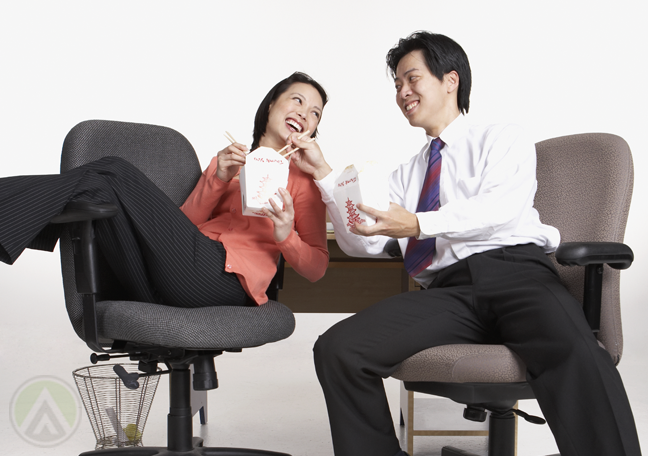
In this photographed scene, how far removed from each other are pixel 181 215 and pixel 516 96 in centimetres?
267

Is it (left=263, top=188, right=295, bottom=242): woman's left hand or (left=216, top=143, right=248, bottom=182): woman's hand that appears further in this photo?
(left=216, top=143, right=248, bottom=182): woman's hand

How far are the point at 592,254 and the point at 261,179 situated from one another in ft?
2.49

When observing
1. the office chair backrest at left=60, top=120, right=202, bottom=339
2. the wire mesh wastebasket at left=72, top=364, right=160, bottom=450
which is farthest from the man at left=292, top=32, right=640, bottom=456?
the wire mesh wastebasket at left=72, top=364, right=160, bottom=450

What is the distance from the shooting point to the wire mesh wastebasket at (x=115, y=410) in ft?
6.77

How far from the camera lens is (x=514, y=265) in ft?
4.71

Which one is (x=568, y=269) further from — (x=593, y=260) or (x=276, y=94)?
(x=276, y=94)

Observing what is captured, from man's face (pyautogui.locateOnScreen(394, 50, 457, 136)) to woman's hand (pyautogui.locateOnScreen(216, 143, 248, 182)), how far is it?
1.71 ft

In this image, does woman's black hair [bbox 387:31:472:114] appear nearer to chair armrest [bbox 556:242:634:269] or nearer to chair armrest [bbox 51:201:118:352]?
chair armrest [bbox 556:242:634:269]

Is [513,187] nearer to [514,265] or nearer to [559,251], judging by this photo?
[514,265]

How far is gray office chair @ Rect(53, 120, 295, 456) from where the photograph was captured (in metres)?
1.37

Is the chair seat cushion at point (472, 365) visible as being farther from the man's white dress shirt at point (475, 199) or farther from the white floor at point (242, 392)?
the white floor at point (242, 392)

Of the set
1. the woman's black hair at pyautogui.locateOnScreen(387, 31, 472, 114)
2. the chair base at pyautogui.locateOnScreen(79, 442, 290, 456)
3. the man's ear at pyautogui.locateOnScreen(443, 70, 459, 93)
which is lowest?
the chair base at pyautogui.locateOnScreen(79, 442, 290, 456)

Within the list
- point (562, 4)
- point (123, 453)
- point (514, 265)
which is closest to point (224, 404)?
point (123, 453)

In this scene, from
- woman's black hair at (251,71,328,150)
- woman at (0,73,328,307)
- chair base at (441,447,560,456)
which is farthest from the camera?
woman's black hair at (251,71,328,150)
